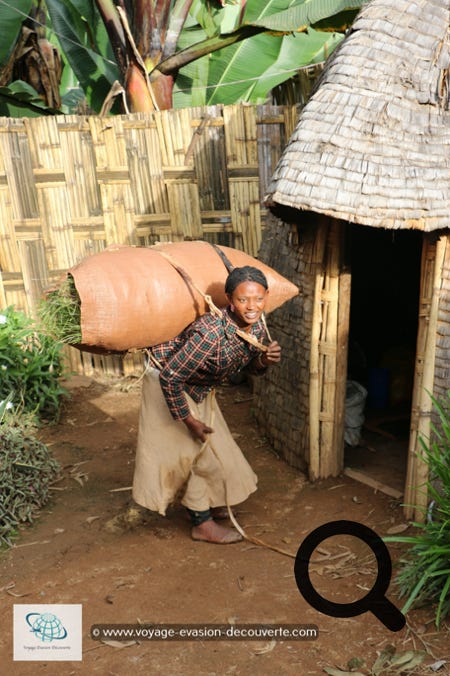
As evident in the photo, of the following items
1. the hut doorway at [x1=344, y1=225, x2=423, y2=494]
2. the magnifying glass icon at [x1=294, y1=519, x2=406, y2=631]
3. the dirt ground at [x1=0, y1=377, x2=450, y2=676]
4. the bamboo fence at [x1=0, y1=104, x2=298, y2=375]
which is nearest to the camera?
the dirt ground at [x1=0, y1=377, x2=450, y2=676]

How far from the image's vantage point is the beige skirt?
4.15 metres

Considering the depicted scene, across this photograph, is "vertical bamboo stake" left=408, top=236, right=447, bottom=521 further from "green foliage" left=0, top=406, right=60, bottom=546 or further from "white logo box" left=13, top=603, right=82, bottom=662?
"green foliage" left=0, top=406, right=60, bottom=546

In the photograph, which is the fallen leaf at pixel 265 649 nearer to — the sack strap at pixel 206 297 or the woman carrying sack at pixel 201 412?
the woman carrying sack at pixel 201 412

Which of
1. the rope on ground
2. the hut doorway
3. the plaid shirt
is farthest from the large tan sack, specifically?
the hut doorway

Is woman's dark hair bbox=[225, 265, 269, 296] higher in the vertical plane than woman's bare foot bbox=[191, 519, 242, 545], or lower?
higher

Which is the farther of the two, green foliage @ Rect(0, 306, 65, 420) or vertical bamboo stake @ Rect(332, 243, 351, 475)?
green foliage @ Rect(0, 306, 65, 420)

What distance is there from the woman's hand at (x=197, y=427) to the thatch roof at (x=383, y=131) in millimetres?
1363

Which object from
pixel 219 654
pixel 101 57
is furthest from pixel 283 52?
pixel 219 654

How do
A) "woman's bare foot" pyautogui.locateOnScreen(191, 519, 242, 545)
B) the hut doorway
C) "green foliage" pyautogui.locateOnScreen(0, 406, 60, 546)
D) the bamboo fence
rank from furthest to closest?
the bamboo fence
the hut doorway
"green foliage" pyautogui.locateOnScreen(0, 406, 60, 546)
"woman's bare foot" pyautogui.locateOnScreen(191, 519, 242, 545)

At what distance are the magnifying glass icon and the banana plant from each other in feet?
13.9

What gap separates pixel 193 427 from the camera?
400 cm

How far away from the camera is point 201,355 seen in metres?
3.75

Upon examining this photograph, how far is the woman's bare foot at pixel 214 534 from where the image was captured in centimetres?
430

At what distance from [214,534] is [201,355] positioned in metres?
1.24
